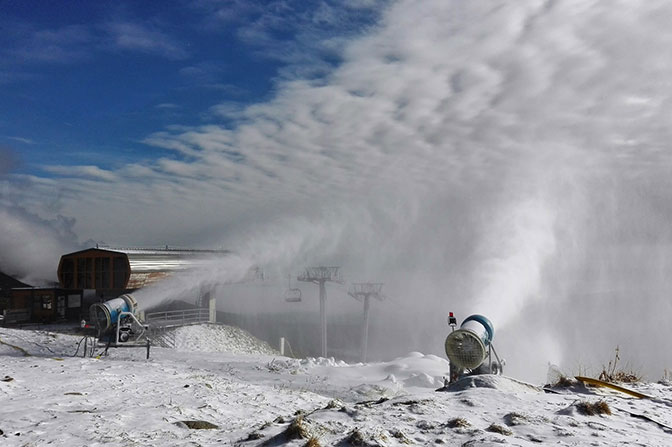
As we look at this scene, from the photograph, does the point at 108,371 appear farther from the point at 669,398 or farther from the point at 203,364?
the point at 669,398

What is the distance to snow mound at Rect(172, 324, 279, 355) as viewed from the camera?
1288 inches

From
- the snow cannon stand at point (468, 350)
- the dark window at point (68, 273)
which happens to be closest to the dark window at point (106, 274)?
the dark window at point (68, 273)

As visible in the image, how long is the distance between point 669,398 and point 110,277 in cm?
3510

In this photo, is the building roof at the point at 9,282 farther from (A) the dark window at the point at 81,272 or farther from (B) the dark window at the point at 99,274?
(B) the dark window at the point at 99,274

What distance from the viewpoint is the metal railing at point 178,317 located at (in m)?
35.5

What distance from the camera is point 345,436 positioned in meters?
7.09

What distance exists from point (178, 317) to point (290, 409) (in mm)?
31910

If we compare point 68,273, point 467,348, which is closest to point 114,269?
point 68,273

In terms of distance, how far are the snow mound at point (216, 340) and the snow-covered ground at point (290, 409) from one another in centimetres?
1533

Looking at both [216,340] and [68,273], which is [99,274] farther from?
[216,340]

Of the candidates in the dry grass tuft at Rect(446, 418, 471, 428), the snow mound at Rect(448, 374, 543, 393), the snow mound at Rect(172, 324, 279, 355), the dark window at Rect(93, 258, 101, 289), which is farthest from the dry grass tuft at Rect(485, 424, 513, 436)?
the dark window at Rect(93, 258, 101, 289)

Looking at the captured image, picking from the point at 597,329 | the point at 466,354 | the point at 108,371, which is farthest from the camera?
the point at 597,329

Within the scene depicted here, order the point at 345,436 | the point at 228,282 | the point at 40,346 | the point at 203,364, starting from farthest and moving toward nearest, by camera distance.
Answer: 1. the point at 228,282
2. the point at 40,346
3. the point at 203,364
4. the point at 345,436

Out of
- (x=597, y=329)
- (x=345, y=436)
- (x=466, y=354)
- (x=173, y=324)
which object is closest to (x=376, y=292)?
(x=173, y=324)
